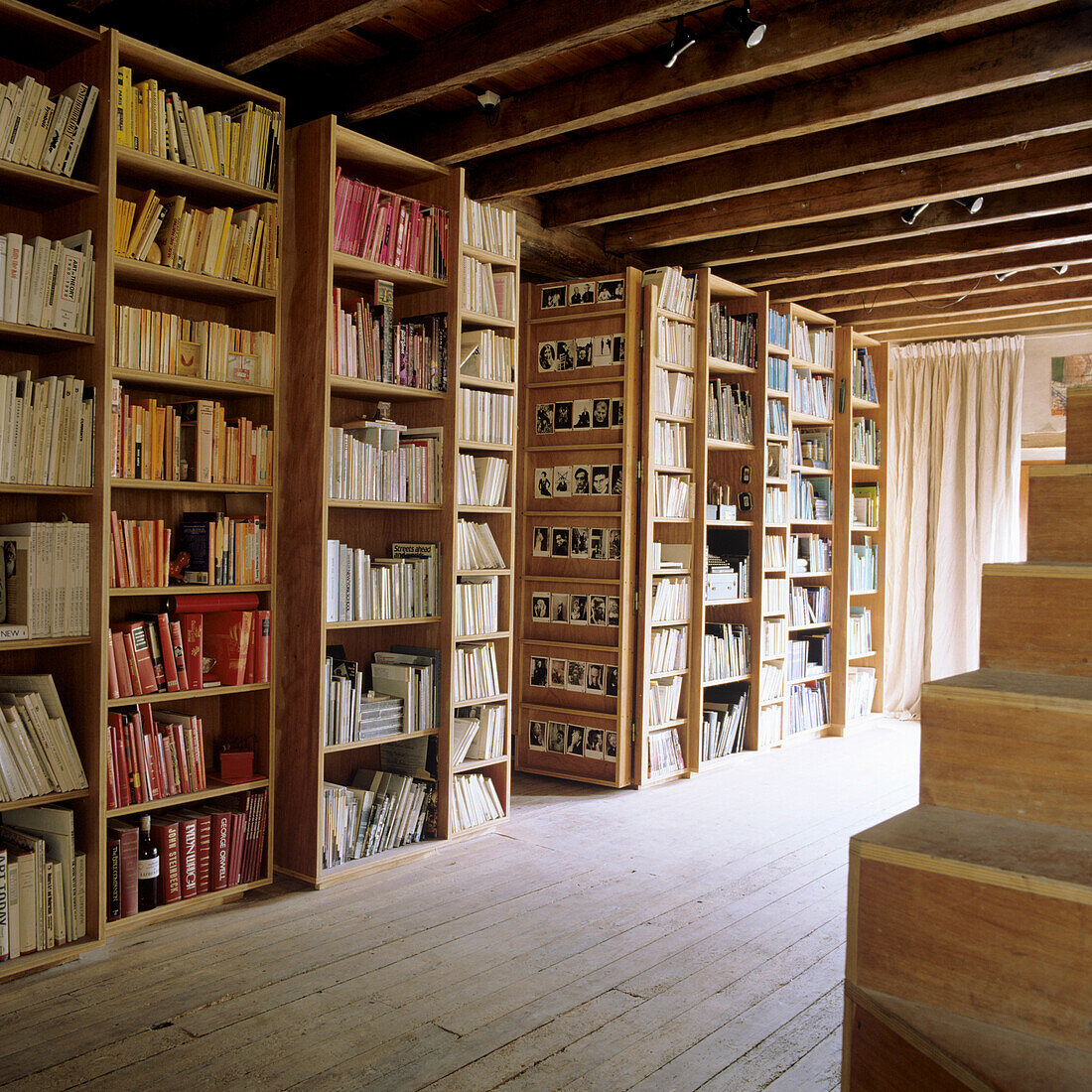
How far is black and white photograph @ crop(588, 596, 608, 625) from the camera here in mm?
5176

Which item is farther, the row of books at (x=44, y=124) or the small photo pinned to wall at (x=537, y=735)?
the small photo pinned to wall at (x=537, y=735)

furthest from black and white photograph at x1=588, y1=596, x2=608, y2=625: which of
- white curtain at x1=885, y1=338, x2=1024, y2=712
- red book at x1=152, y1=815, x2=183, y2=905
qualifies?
white curtain at x1=885, y1=338, x2=1024, y2=712

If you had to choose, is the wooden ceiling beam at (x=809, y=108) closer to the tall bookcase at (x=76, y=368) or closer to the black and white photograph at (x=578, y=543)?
the black and white photograph at (x=578, y=543)

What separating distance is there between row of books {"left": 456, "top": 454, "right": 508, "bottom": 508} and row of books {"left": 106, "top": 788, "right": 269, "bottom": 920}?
4.74 ft

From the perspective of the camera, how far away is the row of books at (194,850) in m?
3.11

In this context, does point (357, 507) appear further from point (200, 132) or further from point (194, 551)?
point (200, 132)

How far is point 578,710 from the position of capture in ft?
17.2

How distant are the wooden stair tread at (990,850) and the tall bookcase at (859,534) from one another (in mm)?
5295

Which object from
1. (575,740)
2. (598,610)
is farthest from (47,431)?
(575,740)

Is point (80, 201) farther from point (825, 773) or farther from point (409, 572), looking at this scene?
point (825, 773)

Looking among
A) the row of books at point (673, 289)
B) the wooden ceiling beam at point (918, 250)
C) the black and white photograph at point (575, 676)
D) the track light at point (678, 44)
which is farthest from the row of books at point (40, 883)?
the wooden ceiling beam at point (918, 250)

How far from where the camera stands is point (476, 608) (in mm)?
4195

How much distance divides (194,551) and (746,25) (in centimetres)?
253

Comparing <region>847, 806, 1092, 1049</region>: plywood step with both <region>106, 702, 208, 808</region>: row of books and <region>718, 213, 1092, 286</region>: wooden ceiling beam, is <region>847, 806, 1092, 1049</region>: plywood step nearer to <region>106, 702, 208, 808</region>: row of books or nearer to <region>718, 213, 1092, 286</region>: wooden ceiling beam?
<region>106, 702, 208, 808</region>: row of books
